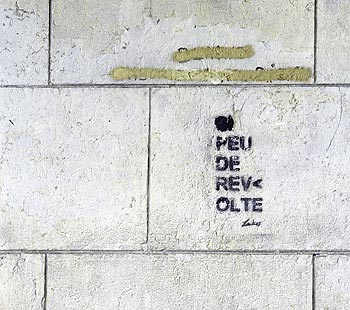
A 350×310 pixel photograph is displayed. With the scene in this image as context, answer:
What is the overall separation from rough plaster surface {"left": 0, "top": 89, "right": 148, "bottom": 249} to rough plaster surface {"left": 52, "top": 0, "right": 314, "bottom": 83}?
0.23m

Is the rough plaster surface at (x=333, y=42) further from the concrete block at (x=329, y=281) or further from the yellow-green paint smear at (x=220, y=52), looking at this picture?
the concrete block at (x=329, y=281)

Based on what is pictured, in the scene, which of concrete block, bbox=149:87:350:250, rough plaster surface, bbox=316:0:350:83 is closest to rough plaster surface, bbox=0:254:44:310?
concrete block, bbox=149:87:350:250

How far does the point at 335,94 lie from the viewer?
14.9 feet

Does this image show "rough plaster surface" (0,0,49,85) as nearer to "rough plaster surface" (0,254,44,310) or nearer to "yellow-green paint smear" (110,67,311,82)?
"yellow-green paint smear" (110,67,311,82)

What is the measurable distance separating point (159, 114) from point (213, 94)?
446 millimetres

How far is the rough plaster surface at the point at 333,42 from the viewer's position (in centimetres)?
453

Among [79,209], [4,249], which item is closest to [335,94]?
[79,209]

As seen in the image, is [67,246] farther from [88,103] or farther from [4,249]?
[88,103]

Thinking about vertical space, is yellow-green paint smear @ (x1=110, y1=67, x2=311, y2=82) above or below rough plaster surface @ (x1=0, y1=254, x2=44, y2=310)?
above

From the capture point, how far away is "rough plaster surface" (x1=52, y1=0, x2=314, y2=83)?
4566 millimetres

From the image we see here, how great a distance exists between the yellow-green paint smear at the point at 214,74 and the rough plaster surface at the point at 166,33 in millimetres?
42

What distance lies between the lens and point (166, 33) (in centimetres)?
459

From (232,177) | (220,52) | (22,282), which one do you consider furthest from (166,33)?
(22,282)

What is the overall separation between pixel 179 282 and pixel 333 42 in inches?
86.7
